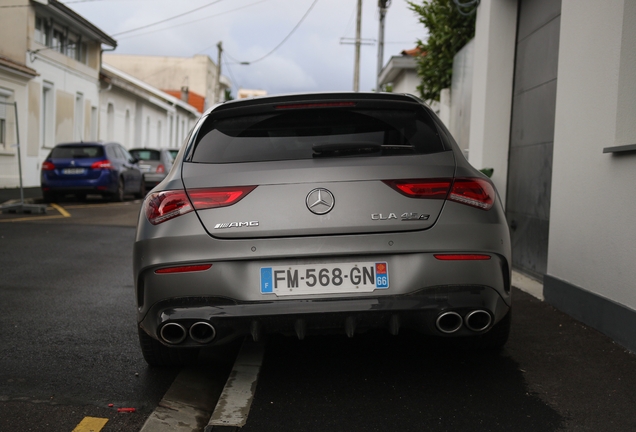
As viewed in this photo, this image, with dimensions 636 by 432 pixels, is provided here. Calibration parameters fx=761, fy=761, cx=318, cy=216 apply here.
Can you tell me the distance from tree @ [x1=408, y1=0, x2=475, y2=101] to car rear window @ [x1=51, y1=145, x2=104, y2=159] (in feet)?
28.0

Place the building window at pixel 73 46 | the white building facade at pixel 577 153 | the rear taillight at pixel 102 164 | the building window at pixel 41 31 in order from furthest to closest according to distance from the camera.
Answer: the building window at pixel 73 46, the building window at pixel 41 31, the rear taillight at pixel 102 164, the white building facade at pixel 577 153

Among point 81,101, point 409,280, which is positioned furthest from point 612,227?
point 81,101

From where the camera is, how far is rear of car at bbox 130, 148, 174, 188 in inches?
996

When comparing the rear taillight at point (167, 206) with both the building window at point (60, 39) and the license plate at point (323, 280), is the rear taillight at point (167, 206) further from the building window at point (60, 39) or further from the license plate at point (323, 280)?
the building window at point (60, 39)

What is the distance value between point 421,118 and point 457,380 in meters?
1.41

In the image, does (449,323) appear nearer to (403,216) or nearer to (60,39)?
(403,216)

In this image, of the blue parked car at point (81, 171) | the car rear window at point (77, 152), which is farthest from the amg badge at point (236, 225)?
the car rear window at point (77, 152)

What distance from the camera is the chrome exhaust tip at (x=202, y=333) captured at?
367 cm

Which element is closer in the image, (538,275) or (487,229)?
(487,229)

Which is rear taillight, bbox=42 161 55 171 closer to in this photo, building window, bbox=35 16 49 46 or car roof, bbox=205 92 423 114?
building window, bbox=35 16 49 46

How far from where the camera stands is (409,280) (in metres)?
3.58

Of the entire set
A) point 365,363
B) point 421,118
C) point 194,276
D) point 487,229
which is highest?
point 421,118

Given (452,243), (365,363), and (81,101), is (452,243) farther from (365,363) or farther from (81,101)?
(81,101)

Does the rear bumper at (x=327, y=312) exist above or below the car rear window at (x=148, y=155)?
below
